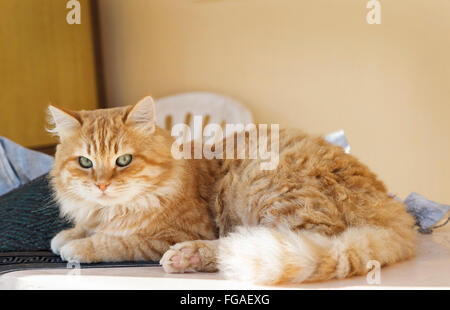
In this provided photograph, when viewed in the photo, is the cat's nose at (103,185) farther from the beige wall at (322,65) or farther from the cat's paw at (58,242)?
the beige wall at (322,65)

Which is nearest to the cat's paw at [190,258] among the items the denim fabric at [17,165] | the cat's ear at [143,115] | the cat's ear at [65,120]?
the cat's ear at [143,115]

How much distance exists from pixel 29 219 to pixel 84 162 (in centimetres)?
43

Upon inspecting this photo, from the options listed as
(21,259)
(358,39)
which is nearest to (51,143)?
(21,259)

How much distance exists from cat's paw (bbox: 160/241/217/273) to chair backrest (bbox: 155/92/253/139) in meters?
1.74

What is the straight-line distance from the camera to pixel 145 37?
3426 millimetres

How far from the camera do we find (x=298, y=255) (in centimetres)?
106

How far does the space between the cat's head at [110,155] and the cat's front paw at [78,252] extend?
14cm

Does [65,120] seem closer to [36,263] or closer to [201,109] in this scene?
[36,263]

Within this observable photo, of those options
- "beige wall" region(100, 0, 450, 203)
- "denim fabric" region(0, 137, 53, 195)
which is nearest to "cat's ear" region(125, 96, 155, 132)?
"denim fabric" region(0, 137, 53, 195)

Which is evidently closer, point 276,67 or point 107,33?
point 276,67

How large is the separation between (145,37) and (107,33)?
0.34 m

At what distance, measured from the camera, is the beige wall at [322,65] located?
2.64 m

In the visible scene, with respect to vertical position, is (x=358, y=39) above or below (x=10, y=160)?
above
